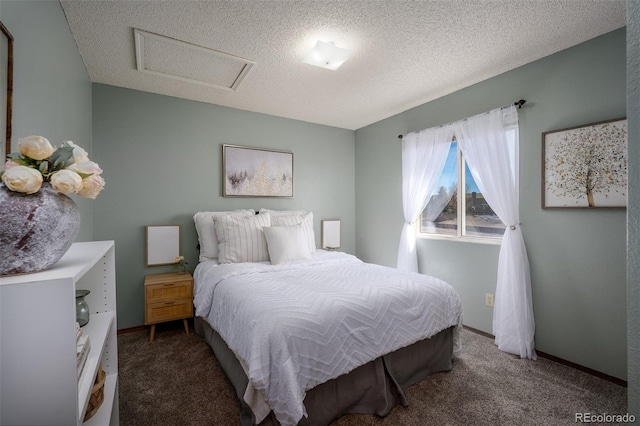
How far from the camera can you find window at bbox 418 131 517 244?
2797mm

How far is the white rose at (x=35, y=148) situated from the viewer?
0.74 meters

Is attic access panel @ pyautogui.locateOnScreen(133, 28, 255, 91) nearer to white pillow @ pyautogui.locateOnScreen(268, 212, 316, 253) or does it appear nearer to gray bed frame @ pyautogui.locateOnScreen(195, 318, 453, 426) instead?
white pillow @ pyautogui.locateOnScreen(268, 212, 316, 253)

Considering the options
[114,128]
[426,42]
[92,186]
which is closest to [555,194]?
[426,42]

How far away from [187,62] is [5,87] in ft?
5.52

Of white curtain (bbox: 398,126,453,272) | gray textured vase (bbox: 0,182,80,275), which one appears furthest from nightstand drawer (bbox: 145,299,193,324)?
white curtain (bbox: 398,126,453,272)

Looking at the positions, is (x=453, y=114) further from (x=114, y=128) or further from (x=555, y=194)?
(x=114, y=128)

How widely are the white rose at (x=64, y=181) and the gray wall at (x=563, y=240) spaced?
3.09 m

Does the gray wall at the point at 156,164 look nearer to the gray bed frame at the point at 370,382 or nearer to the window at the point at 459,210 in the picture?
the gray bed frame at the point at 370,382

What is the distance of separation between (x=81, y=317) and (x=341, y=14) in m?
2.22

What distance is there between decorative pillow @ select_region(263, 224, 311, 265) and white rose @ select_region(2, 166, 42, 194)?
7.04ft

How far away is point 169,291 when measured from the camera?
2.71 meters

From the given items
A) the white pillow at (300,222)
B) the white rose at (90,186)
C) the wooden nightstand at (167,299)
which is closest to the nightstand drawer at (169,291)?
the wooden nightstand at (167,299)

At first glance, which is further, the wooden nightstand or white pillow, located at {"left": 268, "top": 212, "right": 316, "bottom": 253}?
white pillow, located at {"left": 268, "top": 212, "right": 316, "bottom": 253}

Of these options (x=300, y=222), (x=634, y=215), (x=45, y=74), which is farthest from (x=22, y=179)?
A: (x=300, y=222)
